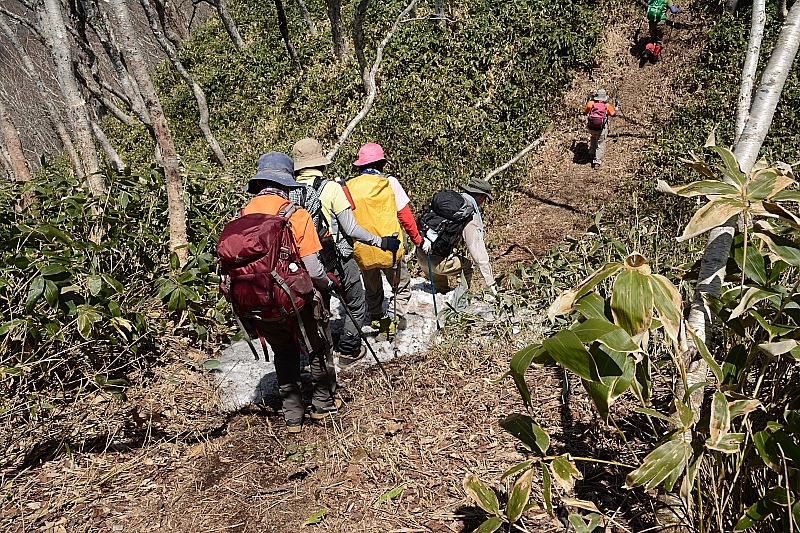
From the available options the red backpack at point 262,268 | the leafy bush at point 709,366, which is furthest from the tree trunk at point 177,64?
the leafy bush at point 709,366

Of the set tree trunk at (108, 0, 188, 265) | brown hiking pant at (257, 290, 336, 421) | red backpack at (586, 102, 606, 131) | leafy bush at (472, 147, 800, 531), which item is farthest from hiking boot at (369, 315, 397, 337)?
red backpack at (586, 102, 606, 131)

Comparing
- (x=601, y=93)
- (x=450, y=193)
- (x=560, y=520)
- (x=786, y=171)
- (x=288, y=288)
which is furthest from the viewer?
(x=601, y=93)

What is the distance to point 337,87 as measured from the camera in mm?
13898

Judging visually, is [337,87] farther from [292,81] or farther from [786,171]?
[786,171]

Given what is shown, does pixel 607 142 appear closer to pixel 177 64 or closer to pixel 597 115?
pixel 597 115

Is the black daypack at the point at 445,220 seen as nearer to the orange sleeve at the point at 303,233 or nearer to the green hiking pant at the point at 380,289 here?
the green hiking pant at the point at 380,289

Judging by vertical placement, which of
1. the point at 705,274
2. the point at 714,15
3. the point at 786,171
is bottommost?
the point at 705,274

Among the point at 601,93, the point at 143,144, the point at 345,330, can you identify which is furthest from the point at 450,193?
the point at 143,144

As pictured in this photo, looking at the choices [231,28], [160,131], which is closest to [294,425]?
[160,131]

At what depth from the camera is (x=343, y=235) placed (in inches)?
176

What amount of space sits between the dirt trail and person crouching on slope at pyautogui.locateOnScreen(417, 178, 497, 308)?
3669mm

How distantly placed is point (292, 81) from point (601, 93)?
887 cm

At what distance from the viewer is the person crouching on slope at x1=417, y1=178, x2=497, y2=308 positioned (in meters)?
5.45

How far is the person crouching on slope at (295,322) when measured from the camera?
11.5 ft
